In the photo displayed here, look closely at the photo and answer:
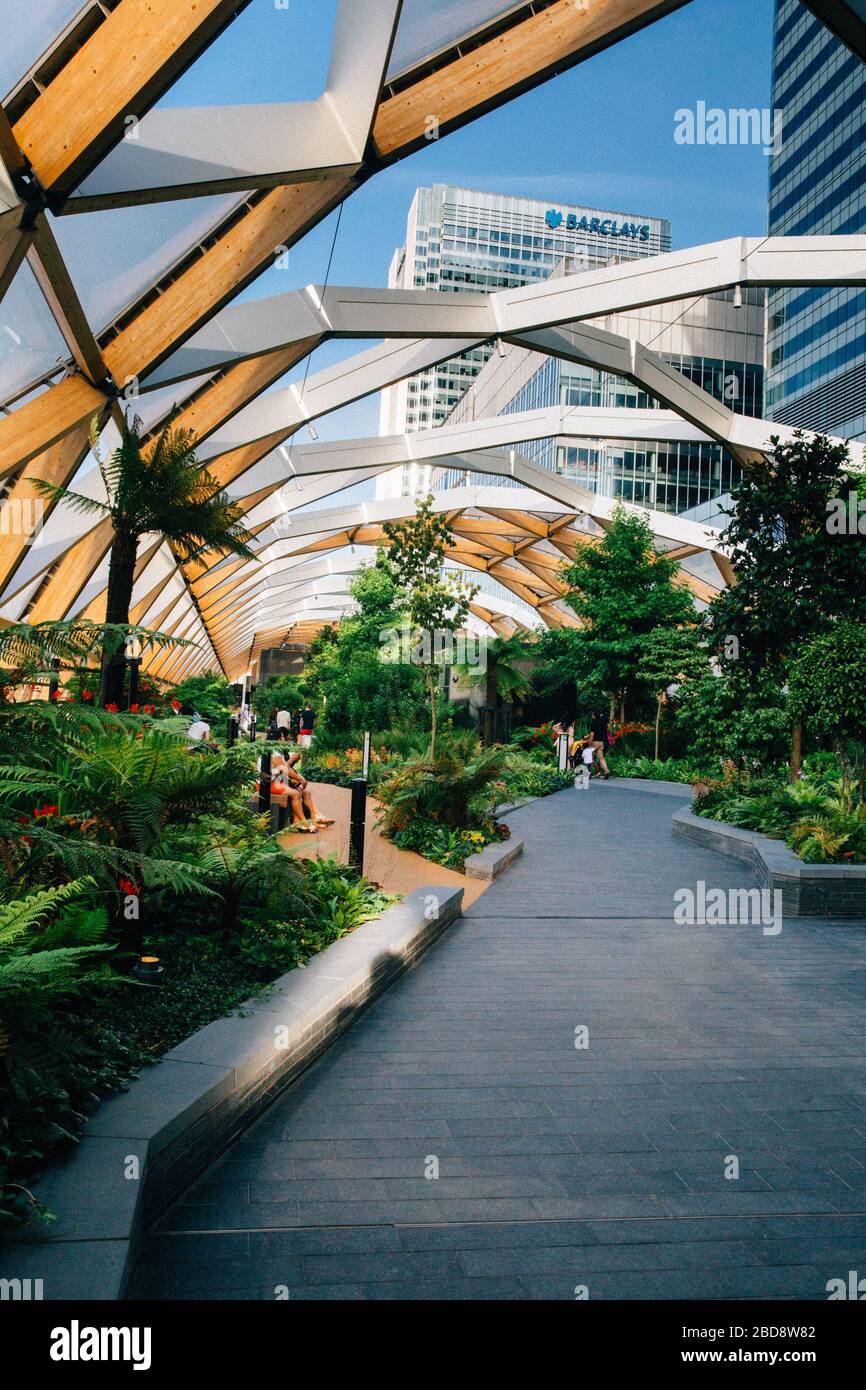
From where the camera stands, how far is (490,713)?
932 inches

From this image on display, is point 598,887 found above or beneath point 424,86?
beneath

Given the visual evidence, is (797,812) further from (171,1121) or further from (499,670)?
(499,670)

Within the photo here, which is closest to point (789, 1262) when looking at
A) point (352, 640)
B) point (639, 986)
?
point (639, 986)

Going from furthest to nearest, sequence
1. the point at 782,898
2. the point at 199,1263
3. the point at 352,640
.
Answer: the point at 352,640 < the point at 782,898 < the point at 199,1263

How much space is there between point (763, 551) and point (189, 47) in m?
8.30

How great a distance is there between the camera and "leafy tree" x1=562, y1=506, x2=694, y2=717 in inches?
967

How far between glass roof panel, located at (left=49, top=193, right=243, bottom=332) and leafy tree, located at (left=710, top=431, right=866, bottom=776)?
23.0 feet

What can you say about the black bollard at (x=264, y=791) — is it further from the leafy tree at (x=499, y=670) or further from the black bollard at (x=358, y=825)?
the leafy tree at (x=499, y=670)

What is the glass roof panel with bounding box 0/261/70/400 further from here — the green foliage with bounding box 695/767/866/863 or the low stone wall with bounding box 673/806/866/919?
the green foliage with bounding box 695/767/866/863

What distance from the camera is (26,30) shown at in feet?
18.2

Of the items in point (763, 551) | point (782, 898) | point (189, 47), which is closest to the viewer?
point (189, 47)

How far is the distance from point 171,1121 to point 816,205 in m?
82.4
